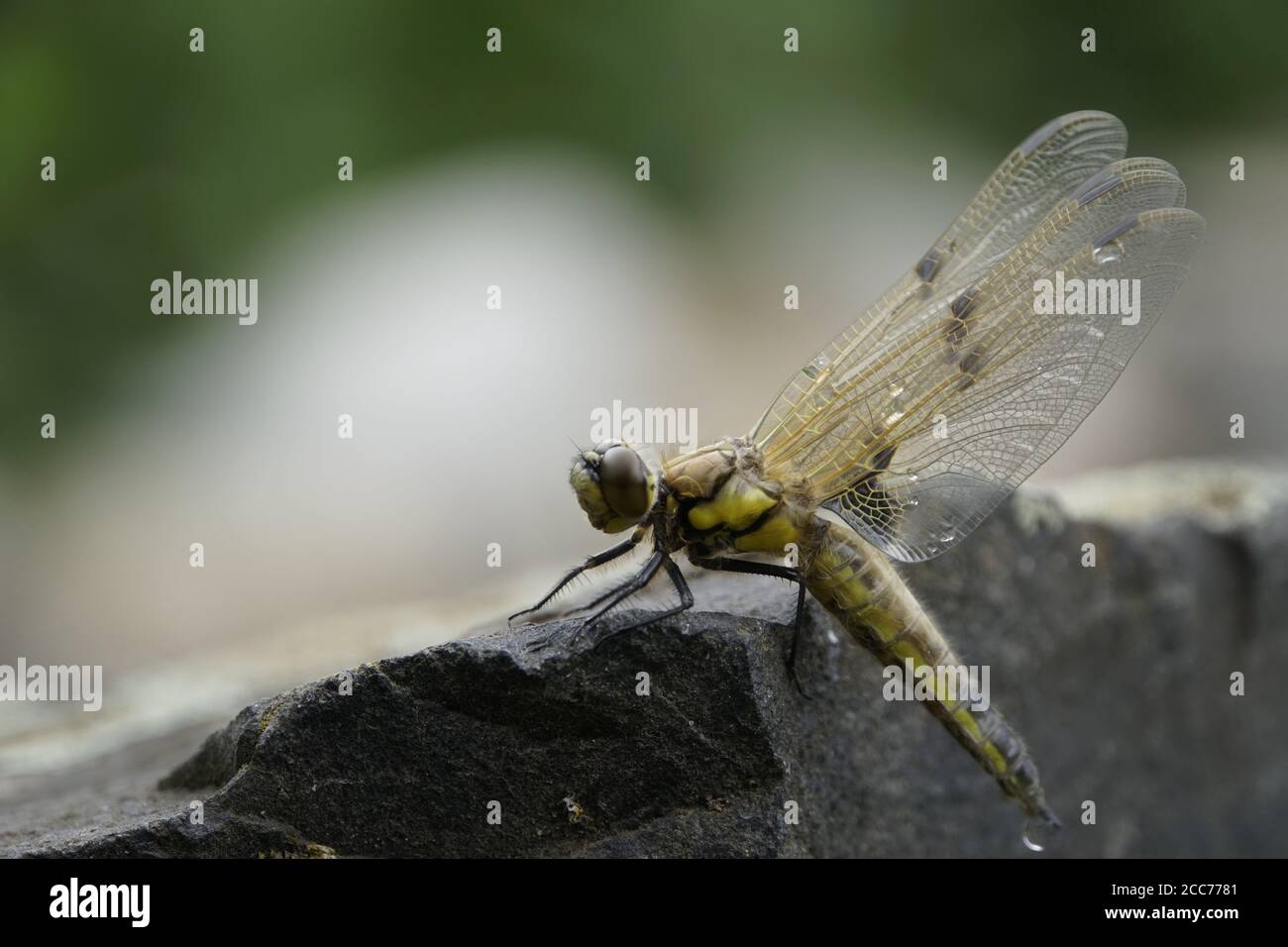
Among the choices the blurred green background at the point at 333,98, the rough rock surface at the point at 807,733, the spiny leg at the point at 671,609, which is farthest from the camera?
the blurred green background at the point at 333,98

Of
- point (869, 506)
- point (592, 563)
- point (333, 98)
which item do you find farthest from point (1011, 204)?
point (333, 98)

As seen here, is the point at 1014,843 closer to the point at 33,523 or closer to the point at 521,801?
the point at 521,801

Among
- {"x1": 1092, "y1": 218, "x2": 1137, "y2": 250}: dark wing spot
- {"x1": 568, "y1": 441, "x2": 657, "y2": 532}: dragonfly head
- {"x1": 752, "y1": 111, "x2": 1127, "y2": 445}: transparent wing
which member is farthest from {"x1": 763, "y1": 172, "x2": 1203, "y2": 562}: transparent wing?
{"x1": 568, "y1": 441, "x2": 657, "y2": 532}: dragonfly head

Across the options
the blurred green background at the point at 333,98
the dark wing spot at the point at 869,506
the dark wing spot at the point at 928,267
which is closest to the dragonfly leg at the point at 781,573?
the dark wing spot at the point at 869,506

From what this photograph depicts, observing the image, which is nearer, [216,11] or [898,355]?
[898,355]

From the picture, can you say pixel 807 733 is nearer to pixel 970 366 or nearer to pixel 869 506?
pixel 869 506

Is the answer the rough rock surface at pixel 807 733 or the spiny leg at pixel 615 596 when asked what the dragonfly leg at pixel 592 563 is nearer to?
the spiny leg at pixel 615 596
